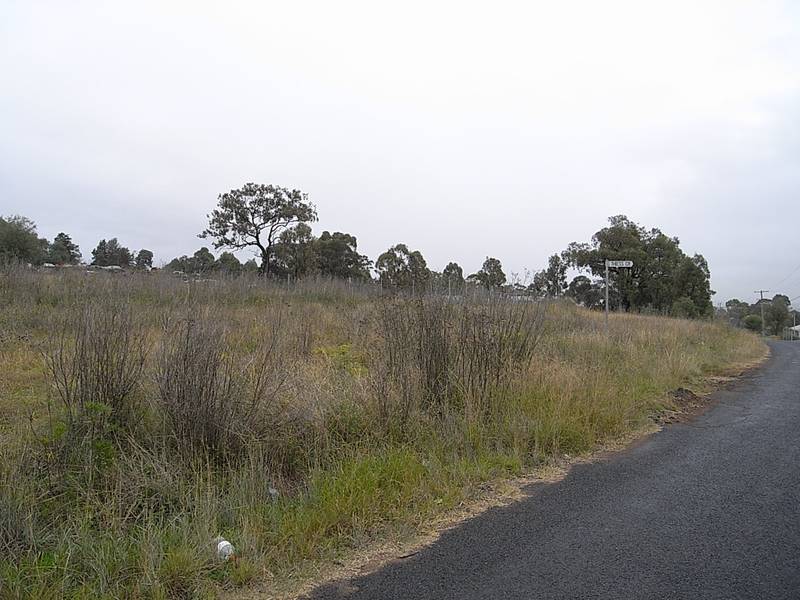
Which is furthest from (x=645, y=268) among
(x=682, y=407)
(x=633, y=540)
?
(x=633, y=540)

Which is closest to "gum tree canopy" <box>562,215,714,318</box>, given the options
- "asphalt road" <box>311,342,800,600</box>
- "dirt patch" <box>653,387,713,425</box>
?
"dirt patch" <box>653,387,713,425</box>

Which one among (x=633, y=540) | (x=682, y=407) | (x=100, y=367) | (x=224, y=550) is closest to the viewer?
(x=224, y=550)

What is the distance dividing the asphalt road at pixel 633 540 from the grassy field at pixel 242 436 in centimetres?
56

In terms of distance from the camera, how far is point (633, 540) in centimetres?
397

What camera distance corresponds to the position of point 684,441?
22.8ft

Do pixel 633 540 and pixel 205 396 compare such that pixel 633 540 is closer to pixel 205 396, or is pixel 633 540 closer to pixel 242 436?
pixel 242 436

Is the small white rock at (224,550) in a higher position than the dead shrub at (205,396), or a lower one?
lower

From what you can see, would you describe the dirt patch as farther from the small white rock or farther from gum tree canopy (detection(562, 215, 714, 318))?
gum tree canopy (detection(562, 215, 714, 318))

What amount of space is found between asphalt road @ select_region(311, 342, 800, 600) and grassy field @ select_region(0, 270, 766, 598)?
0.56m

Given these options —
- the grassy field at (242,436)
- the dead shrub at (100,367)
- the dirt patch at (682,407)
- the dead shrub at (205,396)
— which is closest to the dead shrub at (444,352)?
the grassy field at (242,436)

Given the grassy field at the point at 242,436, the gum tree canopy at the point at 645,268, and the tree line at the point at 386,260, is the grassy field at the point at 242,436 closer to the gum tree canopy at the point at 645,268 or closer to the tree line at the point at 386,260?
the tree line at the point at 386,260

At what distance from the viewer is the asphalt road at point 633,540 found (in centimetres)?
333

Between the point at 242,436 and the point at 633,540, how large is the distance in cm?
328

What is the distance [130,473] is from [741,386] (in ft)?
40.9
